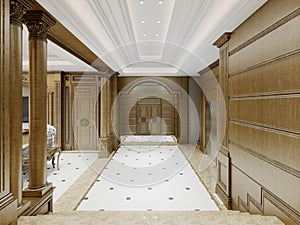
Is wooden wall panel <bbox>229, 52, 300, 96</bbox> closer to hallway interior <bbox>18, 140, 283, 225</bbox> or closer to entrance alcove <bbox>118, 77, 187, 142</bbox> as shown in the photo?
hallway interior <bbox>18, 140, 283, 225</bbox>

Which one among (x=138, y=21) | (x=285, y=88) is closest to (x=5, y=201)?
(x=285, y=88)

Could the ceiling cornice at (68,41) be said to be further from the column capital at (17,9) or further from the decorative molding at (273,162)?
the decorative molding at (273,162)

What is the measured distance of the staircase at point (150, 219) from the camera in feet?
7.73

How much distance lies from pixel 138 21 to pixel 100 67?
12.2 feet

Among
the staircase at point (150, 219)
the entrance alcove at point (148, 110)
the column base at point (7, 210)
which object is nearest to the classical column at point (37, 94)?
the staircase at point (150, 219)

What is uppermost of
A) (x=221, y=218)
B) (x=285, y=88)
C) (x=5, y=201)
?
(x=285, y=88)

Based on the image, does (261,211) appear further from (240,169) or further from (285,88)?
(285,88)

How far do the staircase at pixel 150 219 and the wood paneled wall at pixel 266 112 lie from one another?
34cm

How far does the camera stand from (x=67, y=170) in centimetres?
683

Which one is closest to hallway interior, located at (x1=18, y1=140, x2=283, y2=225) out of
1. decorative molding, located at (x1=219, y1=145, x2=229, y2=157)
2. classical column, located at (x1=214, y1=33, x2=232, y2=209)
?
classical column, located at (x1=214, y1=33, x2=232, y2=209)

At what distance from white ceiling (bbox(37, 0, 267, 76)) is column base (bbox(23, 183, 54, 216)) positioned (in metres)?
2.09

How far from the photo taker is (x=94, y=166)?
283 inches

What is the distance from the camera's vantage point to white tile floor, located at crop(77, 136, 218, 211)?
4.45m

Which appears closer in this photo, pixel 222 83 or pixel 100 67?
pixel 222 83
